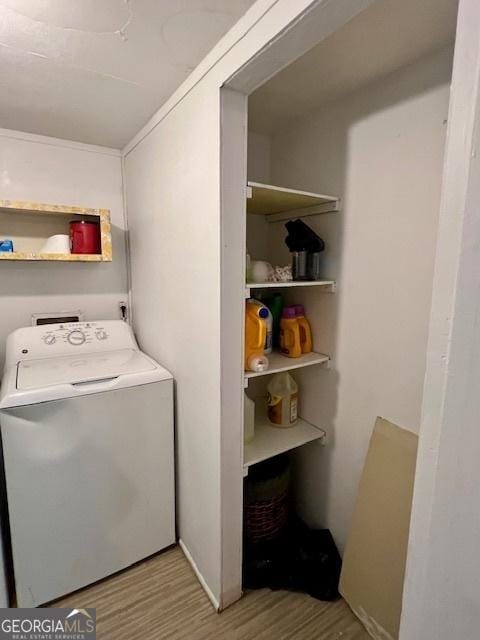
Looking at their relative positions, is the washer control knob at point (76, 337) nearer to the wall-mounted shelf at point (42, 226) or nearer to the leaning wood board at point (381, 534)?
the wall-mounted shelf at point (42, 226)

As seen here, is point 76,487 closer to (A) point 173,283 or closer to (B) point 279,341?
(A) point 173,283

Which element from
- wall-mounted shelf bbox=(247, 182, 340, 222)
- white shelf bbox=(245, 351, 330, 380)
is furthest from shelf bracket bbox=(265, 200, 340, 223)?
white shelf bbox=(245, 351, 330, 380)

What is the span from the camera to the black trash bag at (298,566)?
1483mm

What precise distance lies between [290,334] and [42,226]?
1.49 meters

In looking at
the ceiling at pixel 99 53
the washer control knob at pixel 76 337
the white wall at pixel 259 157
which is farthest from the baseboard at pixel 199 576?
the ceiling at pixel 99 53

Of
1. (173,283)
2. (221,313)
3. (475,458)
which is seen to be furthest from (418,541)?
(173,283)

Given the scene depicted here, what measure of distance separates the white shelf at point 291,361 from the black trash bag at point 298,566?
34.3 inches

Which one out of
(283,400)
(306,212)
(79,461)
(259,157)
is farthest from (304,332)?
(79,461)

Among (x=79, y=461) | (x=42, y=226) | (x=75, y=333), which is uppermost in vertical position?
(x=42, y=226)

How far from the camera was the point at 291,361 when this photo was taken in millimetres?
1548

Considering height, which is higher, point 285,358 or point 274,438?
point 285,358

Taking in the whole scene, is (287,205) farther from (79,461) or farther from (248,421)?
(79,461)

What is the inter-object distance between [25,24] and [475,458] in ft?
5.01

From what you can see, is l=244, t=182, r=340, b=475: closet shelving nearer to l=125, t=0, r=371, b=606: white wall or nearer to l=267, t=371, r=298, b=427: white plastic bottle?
l=267, t=371, r=298, b=427: white plastic bottle
